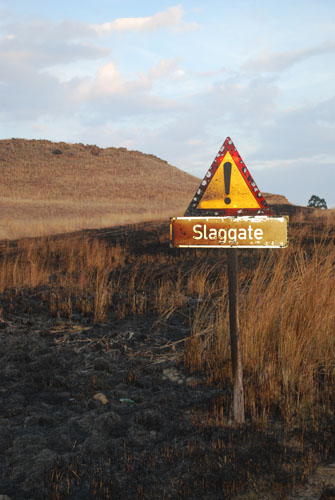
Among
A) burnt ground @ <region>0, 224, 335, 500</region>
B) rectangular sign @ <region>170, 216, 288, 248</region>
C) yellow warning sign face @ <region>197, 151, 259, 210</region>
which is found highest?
yellow warning sign face @ <region>197, 151, 259, 210</region>

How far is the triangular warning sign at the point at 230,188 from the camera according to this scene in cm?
303

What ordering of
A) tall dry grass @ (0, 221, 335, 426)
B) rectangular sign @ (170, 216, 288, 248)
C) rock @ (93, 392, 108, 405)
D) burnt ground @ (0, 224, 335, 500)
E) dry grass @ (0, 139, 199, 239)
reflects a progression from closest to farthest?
1. burnt ground @ (0, 224, 335, 500)
2. rectangular sign @ (170, 216, 288, 248)
3. tall dry grass @ (0, 221, 335, 426)
4. rock @ (93, 392, 108, 405)
5. dry grass @ (0, 139, 199, 239)

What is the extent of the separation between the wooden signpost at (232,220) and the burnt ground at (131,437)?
0.39m

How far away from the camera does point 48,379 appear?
4148 mm

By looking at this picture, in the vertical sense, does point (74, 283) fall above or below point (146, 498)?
above

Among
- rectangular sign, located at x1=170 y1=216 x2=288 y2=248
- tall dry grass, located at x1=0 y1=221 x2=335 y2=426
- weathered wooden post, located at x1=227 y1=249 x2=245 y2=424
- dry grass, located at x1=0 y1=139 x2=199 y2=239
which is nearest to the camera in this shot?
→ rectangular sign, located at x1=170 y1=216 x2=288 y2=248

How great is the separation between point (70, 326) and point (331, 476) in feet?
13.3

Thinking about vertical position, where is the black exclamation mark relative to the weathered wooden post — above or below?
above

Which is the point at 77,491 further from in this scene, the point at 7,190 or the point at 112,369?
the point at 7,190

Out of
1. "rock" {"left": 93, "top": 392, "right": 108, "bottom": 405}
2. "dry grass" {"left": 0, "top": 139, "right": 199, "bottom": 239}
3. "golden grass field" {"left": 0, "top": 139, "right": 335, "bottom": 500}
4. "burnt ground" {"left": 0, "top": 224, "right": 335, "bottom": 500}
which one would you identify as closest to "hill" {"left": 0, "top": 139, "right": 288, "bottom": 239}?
"dry grass" {"left": 0, "top": 139, "right": 199, "bottom": 239}

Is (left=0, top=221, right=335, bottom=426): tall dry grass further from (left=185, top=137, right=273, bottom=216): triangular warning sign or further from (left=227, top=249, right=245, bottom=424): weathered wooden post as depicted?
(left=185, top=137, right=273, bottom=216): triangular warning sign

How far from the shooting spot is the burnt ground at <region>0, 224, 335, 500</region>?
8.04 feet

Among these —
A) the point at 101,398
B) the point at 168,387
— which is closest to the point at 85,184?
the point at 168,387

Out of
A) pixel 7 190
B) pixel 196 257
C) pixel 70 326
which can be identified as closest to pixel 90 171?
pixel 7 190
